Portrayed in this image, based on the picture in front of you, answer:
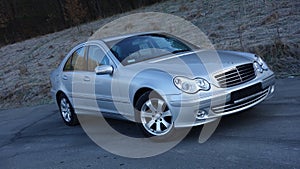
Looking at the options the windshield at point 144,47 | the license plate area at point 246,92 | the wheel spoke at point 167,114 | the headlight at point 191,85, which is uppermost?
the windshield at point 144,47

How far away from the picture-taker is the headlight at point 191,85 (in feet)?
17.6

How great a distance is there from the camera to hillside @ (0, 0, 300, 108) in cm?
1017

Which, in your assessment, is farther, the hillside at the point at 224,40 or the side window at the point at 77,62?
the hillside at the point at 224,40

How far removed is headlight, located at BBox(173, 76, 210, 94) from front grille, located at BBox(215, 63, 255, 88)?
0.72 ft

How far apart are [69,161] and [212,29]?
1024 cm

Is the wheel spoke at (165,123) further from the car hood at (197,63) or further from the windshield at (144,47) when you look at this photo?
the windshield at (144,47)

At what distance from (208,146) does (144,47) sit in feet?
7.01

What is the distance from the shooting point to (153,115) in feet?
18.9

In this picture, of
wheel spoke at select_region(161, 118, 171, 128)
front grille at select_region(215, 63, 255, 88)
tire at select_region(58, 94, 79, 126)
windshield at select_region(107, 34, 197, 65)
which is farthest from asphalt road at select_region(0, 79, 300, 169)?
windshield at select_region(107, 34, 197, 65)

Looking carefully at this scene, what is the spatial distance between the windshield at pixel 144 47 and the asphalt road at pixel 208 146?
1.18m

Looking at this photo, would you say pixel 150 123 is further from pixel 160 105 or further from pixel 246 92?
pixel 246 92

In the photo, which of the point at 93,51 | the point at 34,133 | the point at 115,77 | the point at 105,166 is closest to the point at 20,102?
the point at 34,133

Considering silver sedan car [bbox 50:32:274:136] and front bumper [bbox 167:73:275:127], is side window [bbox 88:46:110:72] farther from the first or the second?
front bumper [bbox 167:73:275:127]

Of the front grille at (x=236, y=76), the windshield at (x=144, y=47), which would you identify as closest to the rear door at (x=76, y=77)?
the windshield at (x=144, y=47)
